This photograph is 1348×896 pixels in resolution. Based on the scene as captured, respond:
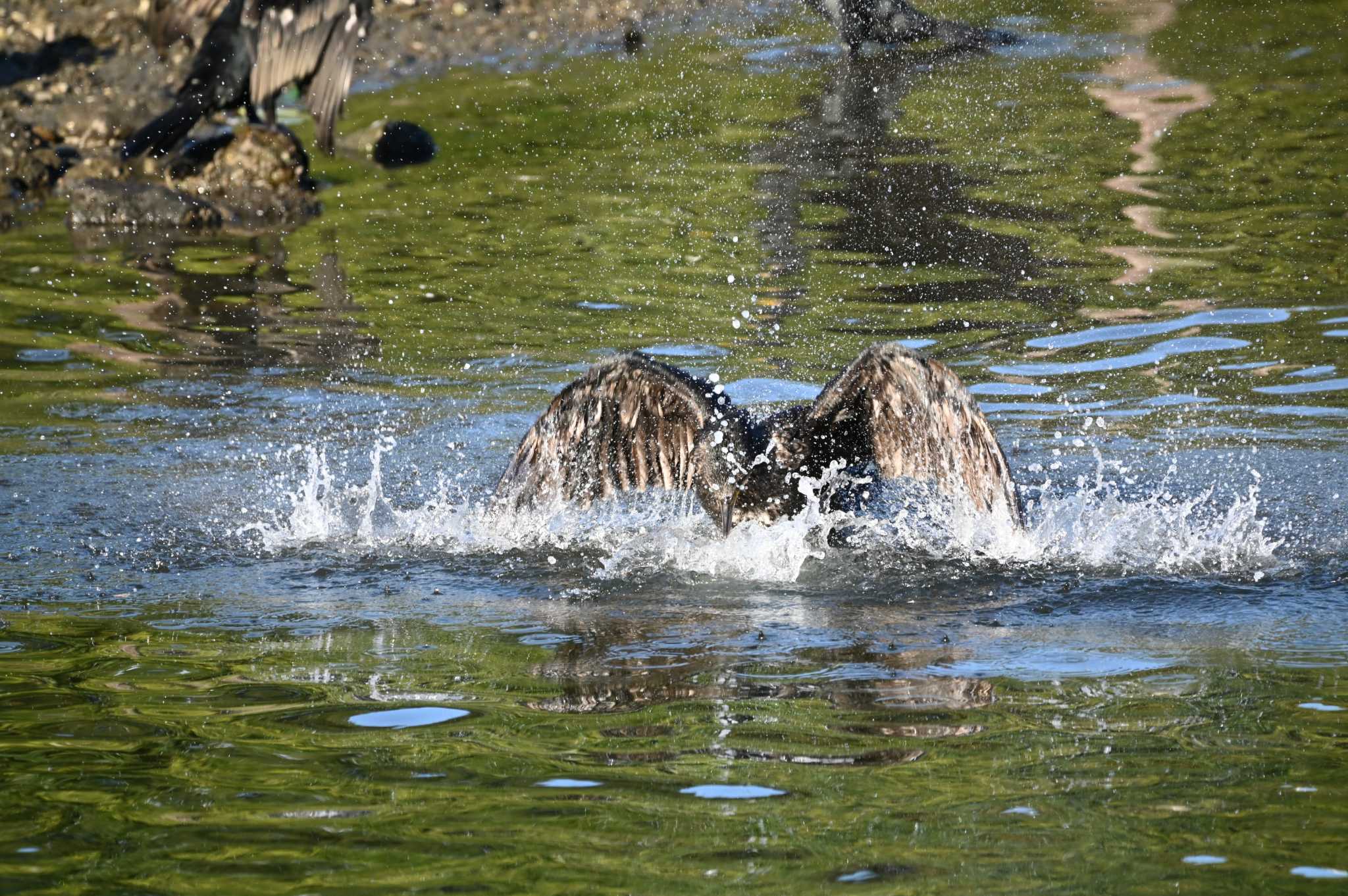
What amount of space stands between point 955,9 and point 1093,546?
1433 centimetres

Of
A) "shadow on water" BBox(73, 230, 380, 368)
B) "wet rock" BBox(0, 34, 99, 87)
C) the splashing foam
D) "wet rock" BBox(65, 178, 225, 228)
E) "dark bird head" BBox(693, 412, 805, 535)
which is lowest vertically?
the splashing foam

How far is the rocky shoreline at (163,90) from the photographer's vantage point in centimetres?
1614

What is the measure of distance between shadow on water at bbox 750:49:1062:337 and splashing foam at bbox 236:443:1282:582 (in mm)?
3622

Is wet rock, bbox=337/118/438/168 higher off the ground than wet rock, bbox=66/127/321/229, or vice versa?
Result: wet rock, bbox=337/118/438/168

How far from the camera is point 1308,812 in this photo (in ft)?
15.0

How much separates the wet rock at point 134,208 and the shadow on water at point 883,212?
16.2ft

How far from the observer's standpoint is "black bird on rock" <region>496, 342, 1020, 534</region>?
659 centimetres

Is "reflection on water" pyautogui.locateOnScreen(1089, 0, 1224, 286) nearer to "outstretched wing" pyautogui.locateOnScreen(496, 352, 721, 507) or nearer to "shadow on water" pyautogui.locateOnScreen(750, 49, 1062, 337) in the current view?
"shadow on water" pyautogui.locateOnScreen(750, 49, 1062, 337)

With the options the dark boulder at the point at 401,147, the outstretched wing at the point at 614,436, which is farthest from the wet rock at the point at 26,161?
the outstretched wing at the point at 614,436

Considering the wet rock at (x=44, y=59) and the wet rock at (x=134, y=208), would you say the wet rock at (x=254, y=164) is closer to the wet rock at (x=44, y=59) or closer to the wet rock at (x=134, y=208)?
the wet rock at (x=134, y=208)

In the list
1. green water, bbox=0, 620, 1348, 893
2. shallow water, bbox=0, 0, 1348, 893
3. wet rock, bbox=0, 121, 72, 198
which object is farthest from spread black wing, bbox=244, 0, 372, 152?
wet rock, bbox=0, 121, 72, 198

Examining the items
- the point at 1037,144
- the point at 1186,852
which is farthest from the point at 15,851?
the point at 1037,144

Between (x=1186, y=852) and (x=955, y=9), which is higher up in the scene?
(x=955, y=9)

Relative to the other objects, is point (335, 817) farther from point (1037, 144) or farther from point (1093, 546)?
point (1037, 144)
